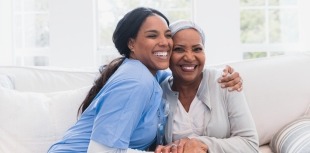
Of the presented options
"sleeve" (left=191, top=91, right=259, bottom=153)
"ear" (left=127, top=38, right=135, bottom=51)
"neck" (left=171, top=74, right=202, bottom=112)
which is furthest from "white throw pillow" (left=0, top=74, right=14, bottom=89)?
"sleeve" (left=191, top=91, right=259, bottom=153)

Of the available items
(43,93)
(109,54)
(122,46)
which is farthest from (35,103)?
(109,54)

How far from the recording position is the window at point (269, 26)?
129 inches

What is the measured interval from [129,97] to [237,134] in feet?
1.73

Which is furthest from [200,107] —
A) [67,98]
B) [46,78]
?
[46,78]

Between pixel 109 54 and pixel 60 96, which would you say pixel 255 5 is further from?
pixel 60 96

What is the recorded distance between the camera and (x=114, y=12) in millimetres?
3373

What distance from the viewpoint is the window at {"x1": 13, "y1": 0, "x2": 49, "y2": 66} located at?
11.3ft

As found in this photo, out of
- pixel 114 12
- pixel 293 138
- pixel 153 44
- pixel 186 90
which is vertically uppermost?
pixel 114 12

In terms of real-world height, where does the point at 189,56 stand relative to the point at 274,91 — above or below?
above

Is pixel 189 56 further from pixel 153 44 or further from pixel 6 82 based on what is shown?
pixel 6 82

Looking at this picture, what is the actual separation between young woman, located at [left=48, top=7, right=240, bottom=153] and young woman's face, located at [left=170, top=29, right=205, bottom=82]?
5 centimetres

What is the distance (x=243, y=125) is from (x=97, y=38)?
1942 millimetres

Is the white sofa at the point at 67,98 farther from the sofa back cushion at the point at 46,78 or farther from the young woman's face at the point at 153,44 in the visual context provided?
the young woman's face at the point at 153,44

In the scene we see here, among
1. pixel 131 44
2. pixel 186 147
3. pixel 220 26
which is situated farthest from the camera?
pixel 220 26
